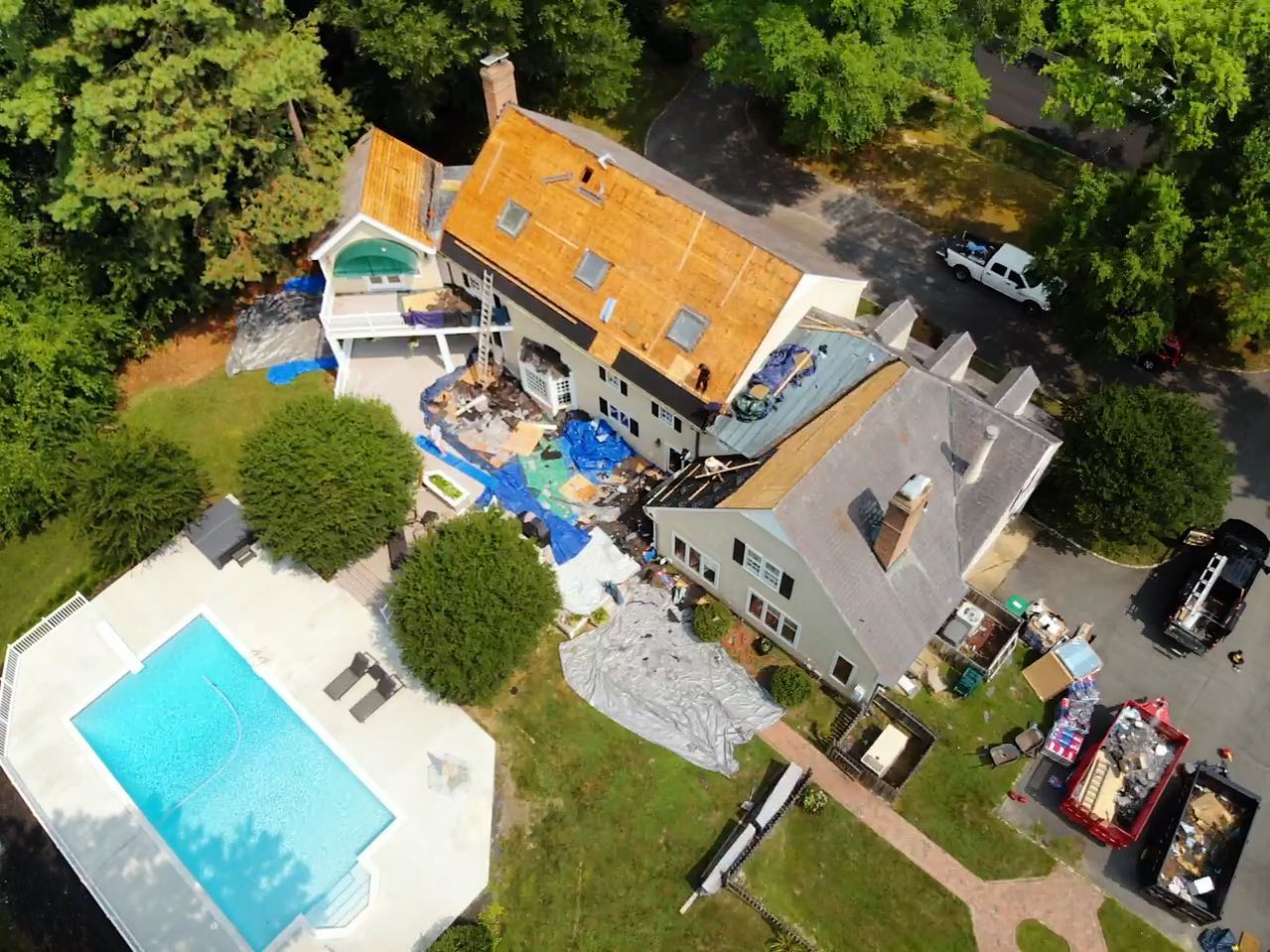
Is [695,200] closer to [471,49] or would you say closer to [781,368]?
[781,368]

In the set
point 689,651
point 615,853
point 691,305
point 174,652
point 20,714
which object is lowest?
point 20,714

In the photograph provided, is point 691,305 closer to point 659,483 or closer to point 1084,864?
point 659,483

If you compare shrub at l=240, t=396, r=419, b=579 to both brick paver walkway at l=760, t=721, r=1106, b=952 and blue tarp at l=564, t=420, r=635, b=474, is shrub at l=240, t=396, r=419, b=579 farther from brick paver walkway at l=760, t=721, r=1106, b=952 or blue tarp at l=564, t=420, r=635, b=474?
brick paver walkway at l=760, t=721, r=1106, b=952

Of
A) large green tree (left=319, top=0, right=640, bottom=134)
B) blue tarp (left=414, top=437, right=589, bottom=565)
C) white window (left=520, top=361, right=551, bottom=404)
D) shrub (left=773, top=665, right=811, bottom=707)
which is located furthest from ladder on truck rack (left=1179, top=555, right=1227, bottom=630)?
large green tree (left=319, top=0, right=640, bottom=134)

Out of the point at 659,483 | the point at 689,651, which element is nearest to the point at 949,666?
the point at 689,651

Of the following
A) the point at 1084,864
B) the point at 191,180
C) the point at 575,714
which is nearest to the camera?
the point at 1084,864

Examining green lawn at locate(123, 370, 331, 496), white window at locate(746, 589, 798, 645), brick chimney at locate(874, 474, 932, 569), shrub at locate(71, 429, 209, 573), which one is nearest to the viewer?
brick chimney at locate(874, 474, 932, 569)
